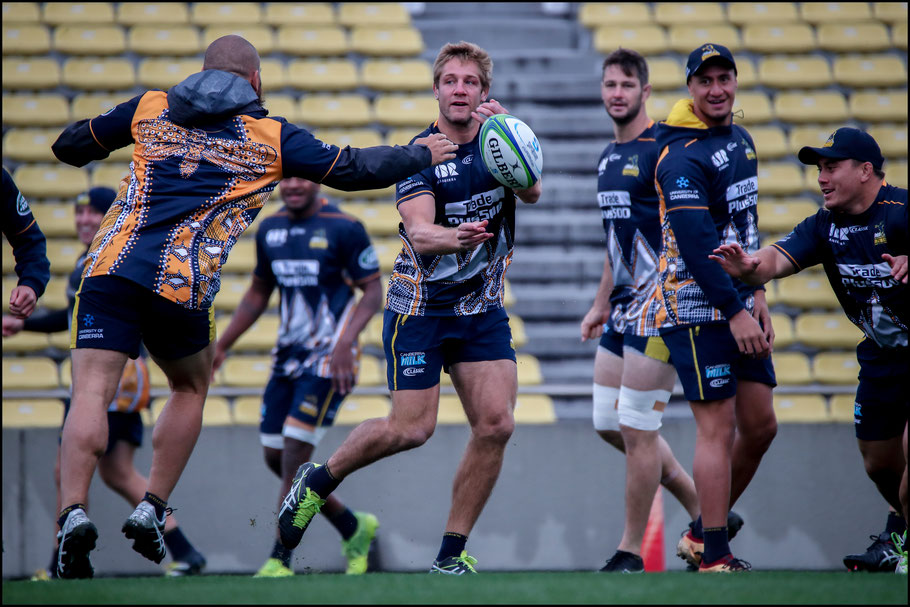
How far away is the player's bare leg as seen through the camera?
507 centimetres

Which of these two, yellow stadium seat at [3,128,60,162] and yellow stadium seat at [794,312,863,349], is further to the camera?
yellow stadium seat at [3,128,60,162]

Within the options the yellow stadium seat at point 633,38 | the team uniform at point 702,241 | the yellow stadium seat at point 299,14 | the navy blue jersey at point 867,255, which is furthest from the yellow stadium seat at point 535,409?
the yellow stadium seat at point 299,14

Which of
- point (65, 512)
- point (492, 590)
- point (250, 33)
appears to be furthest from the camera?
point (250, 33)

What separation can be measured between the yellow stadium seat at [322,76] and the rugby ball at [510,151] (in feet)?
21.5

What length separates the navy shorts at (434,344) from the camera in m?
5.07

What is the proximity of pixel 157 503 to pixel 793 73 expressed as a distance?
8829 millimetres

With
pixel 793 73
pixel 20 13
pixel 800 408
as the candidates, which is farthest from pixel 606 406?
pixel 20 13

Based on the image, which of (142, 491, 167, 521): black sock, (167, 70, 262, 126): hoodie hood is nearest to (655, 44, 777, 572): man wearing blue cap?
(167, 70, 262, 126): hoodie hood

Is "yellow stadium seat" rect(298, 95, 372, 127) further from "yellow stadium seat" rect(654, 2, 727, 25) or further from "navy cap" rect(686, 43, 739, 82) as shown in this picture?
"navy cap" rect(686, 43, 739, 82)

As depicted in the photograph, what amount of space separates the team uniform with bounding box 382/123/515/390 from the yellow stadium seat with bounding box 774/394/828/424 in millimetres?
4328

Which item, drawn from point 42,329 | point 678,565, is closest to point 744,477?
point 678,565

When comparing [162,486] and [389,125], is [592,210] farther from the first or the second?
[162,486]

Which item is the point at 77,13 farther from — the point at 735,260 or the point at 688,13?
the point at 735,260

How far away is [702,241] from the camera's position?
5.03 meters
